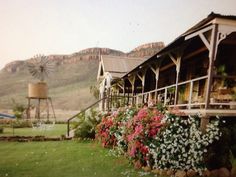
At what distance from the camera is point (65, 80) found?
376 feet

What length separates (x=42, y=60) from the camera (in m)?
55.8

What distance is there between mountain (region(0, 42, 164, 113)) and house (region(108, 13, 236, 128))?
62.2m

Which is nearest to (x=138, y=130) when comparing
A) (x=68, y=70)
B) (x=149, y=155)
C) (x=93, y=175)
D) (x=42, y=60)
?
(x=149, y=155)

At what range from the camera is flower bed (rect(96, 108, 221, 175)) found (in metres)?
9.22

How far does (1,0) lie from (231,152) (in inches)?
817

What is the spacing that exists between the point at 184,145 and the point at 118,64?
21453 mm

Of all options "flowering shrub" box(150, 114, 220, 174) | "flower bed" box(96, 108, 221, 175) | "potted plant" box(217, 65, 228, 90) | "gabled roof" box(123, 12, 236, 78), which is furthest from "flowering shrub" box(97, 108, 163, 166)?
"potted plant" box(217, 65, 228, 90)

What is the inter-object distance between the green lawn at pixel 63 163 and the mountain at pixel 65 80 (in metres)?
64.8

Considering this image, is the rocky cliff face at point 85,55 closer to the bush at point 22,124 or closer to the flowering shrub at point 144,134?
the bush at point 22,124

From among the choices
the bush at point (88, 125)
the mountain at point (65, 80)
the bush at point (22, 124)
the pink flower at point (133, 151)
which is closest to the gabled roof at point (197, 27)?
the pink flower at point (133, 151)

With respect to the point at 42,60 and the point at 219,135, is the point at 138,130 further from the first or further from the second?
the point at 42,60

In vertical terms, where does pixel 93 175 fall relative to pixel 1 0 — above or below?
below

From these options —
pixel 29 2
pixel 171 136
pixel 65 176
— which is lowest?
pixel 65 176

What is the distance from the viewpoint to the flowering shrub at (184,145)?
918 centimetres
